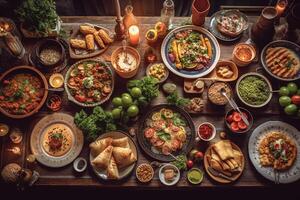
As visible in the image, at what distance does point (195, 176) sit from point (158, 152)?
514 millimetres

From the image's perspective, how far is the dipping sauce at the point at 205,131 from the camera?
378 cm

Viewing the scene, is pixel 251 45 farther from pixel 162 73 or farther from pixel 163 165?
pixel 163 165

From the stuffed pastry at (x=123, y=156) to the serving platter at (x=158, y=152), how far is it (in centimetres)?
19

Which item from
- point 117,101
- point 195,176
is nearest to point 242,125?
point 195,176

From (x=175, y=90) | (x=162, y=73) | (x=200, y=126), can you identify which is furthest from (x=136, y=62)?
(x=200, y=126)

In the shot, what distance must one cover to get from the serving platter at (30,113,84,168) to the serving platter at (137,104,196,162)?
733 mm

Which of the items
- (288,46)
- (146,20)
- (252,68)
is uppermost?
(146,20)

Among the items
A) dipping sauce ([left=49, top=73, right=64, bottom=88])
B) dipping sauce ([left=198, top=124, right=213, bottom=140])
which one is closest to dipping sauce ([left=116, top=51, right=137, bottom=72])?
dipping sauce ([left=49, top=73, right=64, bottom=88])

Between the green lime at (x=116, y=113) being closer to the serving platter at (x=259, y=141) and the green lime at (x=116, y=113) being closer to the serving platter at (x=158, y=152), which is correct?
the serving platter at (x=158, y=152)

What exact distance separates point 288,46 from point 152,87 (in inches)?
77.7

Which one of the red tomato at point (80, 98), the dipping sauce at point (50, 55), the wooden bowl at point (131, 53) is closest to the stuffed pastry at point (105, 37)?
the wooden bowl at point (131, 53)

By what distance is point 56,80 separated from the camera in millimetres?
4039

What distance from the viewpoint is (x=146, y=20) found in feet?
14.7

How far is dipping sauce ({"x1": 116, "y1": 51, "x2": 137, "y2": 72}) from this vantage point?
4070mm
